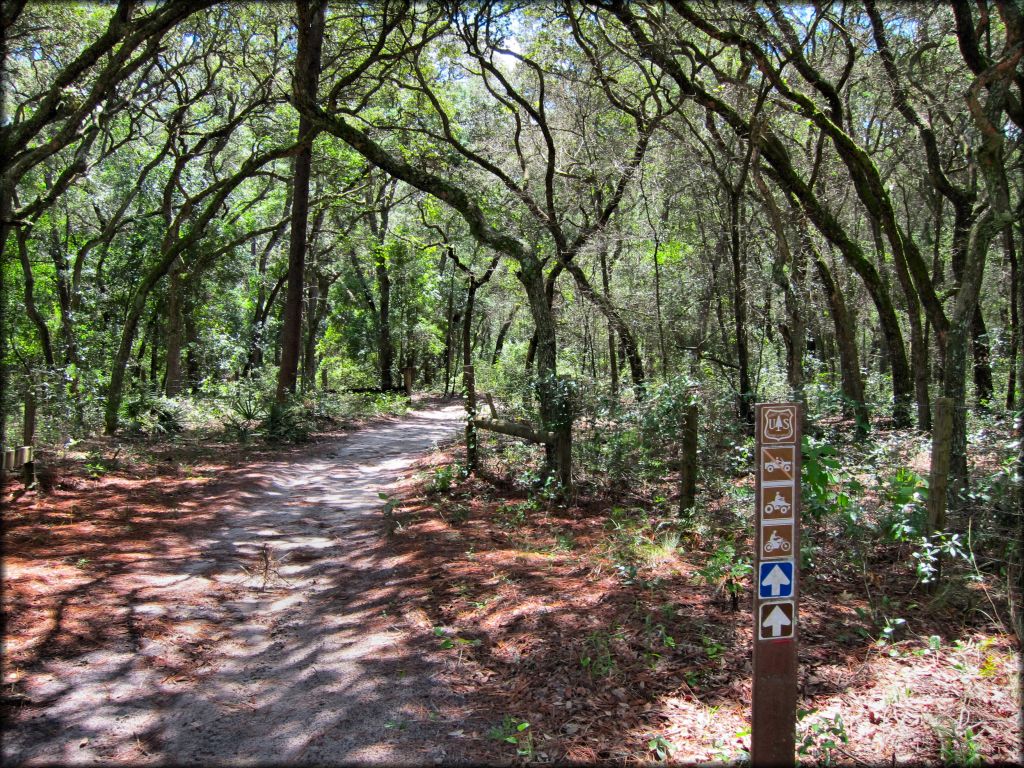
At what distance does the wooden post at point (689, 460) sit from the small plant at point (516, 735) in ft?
13.7

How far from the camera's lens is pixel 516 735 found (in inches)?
132

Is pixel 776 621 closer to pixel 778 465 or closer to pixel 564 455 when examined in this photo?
pixel 778 465

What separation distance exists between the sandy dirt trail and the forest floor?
2 cm

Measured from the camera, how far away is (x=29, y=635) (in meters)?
4.23

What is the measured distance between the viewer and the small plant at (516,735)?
323 centimetres

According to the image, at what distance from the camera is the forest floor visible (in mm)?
3254

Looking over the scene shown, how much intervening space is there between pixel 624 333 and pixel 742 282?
3.29m

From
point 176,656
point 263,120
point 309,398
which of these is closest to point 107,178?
point 263,120


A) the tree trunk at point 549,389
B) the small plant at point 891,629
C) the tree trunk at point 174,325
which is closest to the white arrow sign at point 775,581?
the small plant at point 891,629

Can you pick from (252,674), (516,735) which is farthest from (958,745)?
(252,674)

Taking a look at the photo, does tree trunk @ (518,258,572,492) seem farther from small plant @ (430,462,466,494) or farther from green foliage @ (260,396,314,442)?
green foliage @ (260,396,314,442)

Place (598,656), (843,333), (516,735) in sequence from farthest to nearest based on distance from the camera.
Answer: (843,333), (598,656), (516,735)

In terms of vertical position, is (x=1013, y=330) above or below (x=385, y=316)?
below

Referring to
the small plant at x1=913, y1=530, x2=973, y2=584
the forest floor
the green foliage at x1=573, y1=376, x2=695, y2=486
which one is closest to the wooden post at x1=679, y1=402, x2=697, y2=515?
the green foliage at x1=573, y1=376, x2=695, y2=486
